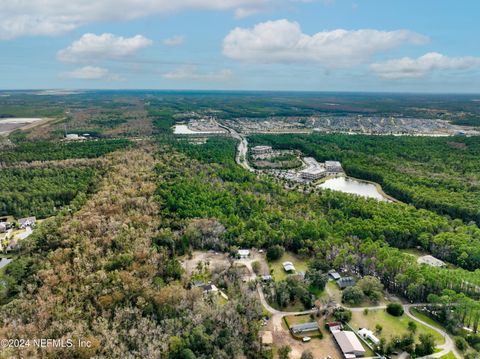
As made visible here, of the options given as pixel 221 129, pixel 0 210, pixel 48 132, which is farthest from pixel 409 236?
pixel 48 132

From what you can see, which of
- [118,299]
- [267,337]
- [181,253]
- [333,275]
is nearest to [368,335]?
[267,337]

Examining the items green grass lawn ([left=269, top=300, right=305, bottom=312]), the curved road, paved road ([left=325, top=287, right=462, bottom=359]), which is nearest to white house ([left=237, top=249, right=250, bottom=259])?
the curved road

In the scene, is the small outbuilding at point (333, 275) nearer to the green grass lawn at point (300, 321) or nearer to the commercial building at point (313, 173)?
the green grass lawn at point (300, 321)

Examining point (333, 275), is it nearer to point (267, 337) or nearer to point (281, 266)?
point (281, 266)

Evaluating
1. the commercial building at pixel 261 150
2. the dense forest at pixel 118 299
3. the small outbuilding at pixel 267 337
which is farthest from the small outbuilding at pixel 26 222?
the commercial building at pixel 261 150

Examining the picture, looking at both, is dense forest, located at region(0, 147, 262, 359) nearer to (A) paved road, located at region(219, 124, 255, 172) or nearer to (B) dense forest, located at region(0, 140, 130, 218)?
(B) dense forest, located at region(0, 140, 130, 218)

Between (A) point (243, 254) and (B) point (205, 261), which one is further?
(A) point (243, 254)
